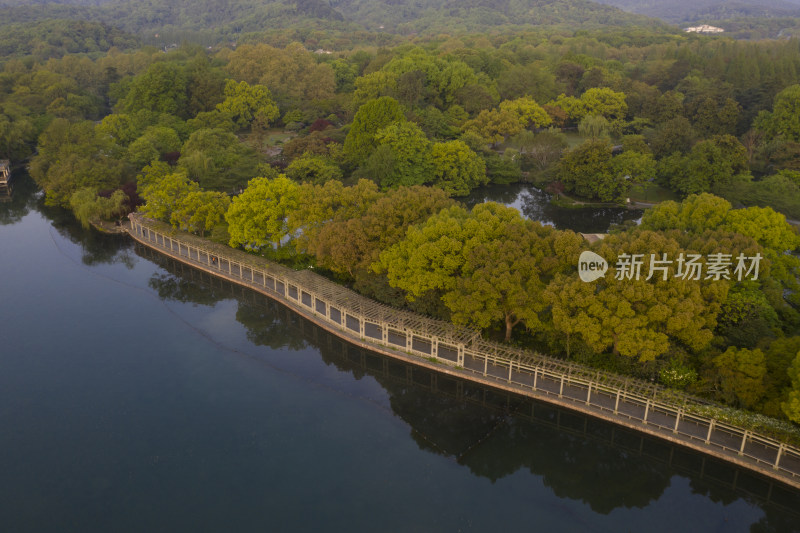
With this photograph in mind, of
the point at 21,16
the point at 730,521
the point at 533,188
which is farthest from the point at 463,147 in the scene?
the point at 21,16

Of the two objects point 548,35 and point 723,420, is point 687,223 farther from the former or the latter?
point 548,35

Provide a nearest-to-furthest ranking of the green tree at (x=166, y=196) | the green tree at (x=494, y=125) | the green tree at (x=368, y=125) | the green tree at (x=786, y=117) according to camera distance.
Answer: the green tree at (x=166, y=196) → the green tree at (x=368, y=125) → the green tree at (x=786, y=117) → the green tree at (x=494, y=125)

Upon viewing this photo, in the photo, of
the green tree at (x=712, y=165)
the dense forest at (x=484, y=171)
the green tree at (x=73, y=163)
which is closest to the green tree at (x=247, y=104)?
the dense forest at (x=484, y=171)

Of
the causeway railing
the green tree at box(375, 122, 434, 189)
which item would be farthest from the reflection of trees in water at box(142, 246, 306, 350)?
the green tree at box(375, 122, 434, 189)

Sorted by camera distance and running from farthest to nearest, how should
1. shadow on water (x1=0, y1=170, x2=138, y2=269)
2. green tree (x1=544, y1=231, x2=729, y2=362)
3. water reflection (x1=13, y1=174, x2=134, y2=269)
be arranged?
shadow on water (x1=0, y1=170, x2=138, y2=269) < water reflection (x1=13, y1=174, x2=134, y2=269) < green tree (x1=544, y1=231, x2=729, y2=362)

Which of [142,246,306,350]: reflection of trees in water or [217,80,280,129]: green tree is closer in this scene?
[142,246,306,350]: reflection of trees in water

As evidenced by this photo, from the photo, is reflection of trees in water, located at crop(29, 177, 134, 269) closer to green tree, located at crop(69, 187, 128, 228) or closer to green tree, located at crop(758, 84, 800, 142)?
green tree, located at crop(69, 187, 128, 228)

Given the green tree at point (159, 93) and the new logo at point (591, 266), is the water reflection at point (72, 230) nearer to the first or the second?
the green tree at point (159, 93)
